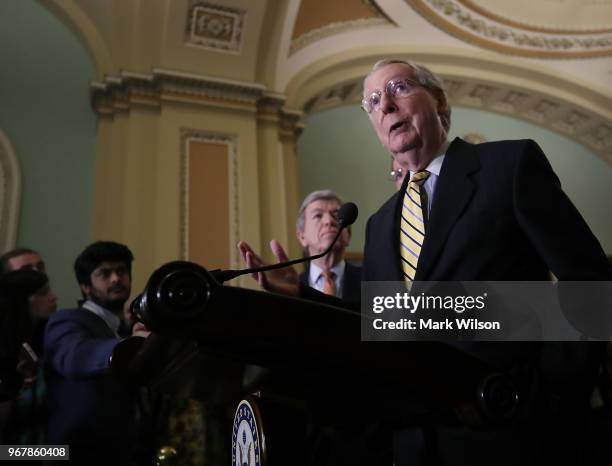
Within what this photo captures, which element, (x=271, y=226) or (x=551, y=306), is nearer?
(x=551, y=306)

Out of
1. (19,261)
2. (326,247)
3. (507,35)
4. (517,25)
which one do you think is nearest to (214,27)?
(19,261)

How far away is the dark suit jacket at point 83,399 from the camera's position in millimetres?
1981

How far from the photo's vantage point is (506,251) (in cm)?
101

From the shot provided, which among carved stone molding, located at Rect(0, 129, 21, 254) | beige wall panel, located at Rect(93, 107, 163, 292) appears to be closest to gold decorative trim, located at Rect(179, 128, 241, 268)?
beige wall panel, located at Rect(93, 107, 163, 292)

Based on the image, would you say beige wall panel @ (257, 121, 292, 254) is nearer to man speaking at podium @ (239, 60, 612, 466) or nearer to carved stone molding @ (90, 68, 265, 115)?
carved stone molding @ (90, 68, 265, 115)

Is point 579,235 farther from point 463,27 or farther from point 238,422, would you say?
point 463,27

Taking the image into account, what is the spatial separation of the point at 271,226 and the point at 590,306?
441cm

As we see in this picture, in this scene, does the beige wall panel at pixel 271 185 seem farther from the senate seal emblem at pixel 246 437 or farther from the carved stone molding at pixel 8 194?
the senate seal emblem at pixel 246 437

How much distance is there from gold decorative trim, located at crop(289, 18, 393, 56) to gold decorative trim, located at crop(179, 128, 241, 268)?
55.9 inches

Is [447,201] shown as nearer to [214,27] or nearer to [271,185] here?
[271,185]

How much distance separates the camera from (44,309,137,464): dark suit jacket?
78.0 inches

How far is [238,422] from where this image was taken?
982mm

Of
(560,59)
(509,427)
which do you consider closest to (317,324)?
(509,427)

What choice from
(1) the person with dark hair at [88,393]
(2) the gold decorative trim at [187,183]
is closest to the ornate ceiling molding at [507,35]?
(2) the gold decorative trim at [187,183]
